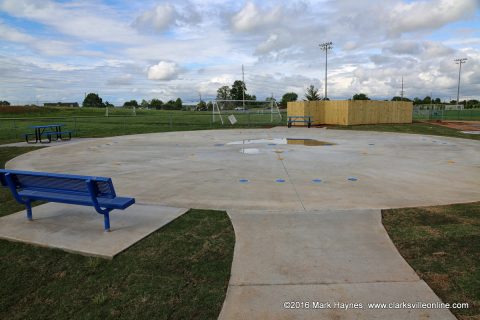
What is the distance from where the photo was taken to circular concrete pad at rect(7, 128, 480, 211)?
6.05 metres

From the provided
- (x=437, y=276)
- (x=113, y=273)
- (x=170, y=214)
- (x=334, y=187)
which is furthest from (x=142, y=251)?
(x=334, y=187)

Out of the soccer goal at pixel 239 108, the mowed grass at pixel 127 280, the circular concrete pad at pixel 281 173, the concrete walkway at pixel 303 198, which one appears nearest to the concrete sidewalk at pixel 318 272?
the concrete walkway at pixel 303 198

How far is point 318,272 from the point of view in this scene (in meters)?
3.48

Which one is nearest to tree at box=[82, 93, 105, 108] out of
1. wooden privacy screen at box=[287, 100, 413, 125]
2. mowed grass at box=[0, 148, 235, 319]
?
wooden privacy screen at box=[287, 100, 413, 125]

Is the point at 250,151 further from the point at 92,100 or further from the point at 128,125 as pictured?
the point at 92,100

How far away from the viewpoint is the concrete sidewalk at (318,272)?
9.43ft

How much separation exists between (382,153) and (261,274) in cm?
942

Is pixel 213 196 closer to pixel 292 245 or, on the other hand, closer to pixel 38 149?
pixel 292 245

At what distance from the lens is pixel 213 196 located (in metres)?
6.25

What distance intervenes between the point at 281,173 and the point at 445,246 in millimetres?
4578

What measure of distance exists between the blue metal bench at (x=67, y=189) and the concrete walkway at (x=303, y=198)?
1451 mm

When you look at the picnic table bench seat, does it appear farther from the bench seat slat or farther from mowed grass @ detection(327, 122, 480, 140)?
the bench seat slat

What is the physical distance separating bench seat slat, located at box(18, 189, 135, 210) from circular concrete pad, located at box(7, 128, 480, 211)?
1.39 m

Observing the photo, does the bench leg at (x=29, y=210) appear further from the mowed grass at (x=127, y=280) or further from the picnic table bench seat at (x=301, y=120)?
the picnic table bench seat at (x=301, y=120)
